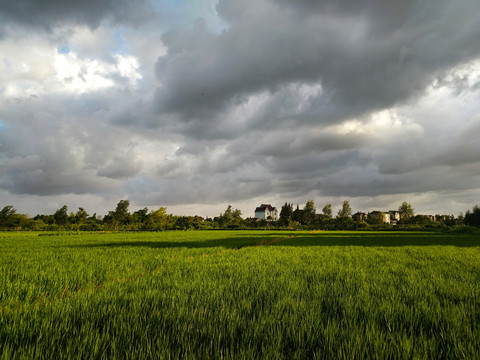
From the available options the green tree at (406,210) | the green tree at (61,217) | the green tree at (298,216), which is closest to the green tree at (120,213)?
the green tree at (61,217)

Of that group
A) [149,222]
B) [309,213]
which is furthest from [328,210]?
[149,222]

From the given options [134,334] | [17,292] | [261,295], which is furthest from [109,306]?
[17,292]

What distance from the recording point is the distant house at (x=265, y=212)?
5655 inches

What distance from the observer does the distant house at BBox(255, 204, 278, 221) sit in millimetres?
143625

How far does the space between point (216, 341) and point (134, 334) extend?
38.0 inches

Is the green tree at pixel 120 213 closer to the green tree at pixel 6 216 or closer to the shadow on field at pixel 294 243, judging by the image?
the green tree at pixel 6 216

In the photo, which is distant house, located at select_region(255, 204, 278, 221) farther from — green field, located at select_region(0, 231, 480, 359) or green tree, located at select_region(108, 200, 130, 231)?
green field, located at select_region(0, 231, 480, 359)

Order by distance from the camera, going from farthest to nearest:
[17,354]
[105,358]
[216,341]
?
[216,341] < [17,354] < [105,358]

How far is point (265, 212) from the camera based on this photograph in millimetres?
144750

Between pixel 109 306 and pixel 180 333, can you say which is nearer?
pixel 180 333

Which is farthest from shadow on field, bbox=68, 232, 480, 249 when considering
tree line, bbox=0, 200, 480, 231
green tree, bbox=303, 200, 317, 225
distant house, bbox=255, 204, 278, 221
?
distant house, bbox=255, 204, 278, 221

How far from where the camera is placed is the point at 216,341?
96.3 inches

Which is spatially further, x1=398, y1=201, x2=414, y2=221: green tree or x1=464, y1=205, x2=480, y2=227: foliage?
x1=398, y1=201, x2=414, y2=221: green tree

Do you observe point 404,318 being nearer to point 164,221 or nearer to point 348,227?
point 164,221
